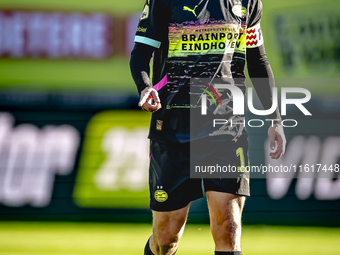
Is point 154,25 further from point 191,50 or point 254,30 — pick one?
point 254,30

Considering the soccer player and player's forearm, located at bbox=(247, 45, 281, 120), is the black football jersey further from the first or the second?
player's forearm, located at bbox=(247, 45, 281, 120)

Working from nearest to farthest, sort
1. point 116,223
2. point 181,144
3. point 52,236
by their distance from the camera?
point 181,144 → point 52,236 → point 116,223

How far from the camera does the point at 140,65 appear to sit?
2727 millimetres

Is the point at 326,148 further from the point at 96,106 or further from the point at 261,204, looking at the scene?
the point at 96,106

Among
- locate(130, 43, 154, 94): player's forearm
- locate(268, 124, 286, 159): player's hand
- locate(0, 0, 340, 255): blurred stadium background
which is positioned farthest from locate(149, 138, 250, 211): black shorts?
locate(0, 0, 340, 255): blurred stadium background

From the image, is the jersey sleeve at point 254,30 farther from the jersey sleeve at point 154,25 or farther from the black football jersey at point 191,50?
the jersey sleeve at point 154,25

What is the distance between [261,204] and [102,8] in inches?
139

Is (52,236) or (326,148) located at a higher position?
(326,148)

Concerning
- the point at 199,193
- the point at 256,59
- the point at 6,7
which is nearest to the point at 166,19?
the point at 256,59

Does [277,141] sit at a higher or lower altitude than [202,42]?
lower

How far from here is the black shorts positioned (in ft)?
8.67

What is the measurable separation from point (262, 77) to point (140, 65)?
2.48 feet

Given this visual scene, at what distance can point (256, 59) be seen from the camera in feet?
9.41

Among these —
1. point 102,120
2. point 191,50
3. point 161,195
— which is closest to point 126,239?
point 102,120
